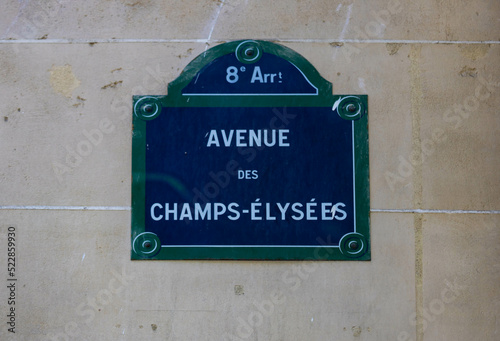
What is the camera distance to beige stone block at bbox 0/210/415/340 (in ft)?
9.55

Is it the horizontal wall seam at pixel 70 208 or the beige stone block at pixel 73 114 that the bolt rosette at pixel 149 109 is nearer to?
the beige stone block at pixel 73 114

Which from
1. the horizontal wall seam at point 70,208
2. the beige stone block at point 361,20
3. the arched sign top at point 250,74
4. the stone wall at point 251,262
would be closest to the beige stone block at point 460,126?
the stone wall at point 251,262

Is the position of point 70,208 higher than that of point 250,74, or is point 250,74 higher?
point 250,74

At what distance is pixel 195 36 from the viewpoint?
307 centimetres

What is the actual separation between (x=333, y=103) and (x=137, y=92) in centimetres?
106

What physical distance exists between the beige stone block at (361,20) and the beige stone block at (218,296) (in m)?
1.01

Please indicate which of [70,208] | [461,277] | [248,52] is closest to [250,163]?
[248,52]

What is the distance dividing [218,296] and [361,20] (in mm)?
1670

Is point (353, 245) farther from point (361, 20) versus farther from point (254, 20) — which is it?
point (254, 20)

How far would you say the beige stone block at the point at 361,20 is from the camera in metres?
3.06

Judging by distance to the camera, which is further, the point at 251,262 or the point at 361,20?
the point at 361,20

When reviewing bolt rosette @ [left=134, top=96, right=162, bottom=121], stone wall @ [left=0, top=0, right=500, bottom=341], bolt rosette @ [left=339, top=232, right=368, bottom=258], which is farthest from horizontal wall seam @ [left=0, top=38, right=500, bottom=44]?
bolt rosette @ [left=339, top=232, right=368, bottom=258]

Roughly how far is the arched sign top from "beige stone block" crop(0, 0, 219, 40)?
0.58 feet

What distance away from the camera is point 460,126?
3.00 metres
